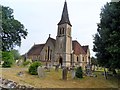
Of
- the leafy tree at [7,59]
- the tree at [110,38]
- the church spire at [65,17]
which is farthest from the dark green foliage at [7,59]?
the church spire at [65,17]

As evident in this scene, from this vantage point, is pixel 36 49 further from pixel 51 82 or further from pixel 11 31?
A: pixel 51 82

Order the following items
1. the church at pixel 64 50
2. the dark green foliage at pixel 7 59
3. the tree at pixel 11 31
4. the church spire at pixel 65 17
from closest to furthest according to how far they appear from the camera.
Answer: the dark green foliage at pixel 7 59
the tree at pixel 11 31
the church at pixel 64 50
the church spire at pixel 65 17

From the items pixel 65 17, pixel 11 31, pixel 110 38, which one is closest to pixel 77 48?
pixel 65 17

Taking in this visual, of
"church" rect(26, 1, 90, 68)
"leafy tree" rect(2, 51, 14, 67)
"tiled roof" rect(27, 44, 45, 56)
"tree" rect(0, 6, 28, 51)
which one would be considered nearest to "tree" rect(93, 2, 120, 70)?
"leafy tree" rect(2, 51, 14, 67)

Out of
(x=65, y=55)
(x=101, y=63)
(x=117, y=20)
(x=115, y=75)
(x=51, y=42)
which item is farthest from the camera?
(x=51, y=42)

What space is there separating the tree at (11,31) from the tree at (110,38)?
17321mm

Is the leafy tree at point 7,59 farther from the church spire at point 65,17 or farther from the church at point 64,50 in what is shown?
the church spire at point 65,17

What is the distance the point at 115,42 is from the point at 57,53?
2725 centimetres

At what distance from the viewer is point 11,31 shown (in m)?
33.2

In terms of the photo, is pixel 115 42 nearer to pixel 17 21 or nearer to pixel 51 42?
pixel 17 21

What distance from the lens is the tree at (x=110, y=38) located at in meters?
12.9

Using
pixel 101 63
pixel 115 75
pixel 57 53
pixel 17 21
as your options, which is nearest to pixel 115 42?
pixel 101 63

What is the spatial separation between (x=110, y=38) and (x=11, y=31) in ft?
73.0

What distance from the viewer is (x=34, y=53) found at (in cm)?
4600
